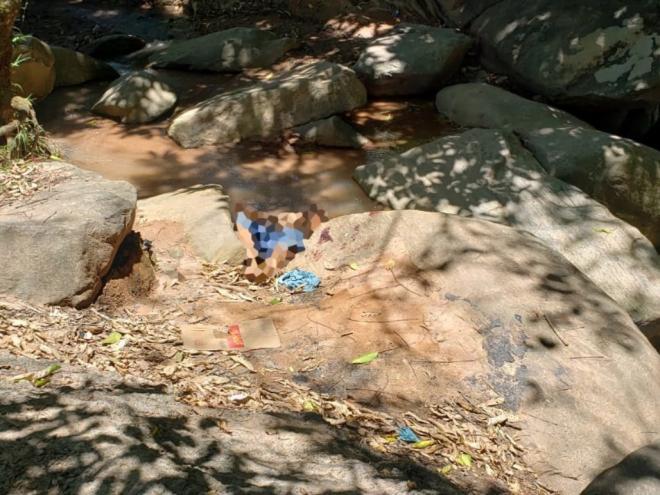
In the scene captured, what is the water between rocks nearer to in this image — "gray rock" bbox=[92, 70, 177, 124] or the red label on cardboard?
"gray rock" bbox=[92, 70, 177, 124]

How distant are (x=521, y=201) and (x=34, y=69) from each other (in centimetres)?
587

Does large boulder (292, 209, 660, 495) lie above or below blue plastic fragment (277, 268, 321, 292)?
above

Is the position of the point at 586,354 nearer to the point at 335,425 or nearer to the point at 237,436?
the point at 335,425

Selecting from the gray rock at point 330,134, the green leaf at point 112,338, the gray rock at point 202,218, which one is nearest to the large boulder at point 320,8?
the gray rock at point 330,134

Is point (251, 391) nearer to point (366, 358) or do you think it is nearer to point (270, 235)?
point (366, 358)

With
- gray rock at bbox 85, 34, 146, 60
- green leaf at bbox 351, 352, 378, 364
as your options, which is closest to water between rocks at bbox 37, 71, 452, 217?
gray rock at bbox 85, 34, 146, 60

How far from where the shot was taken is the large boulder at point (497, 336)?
13.8 ft

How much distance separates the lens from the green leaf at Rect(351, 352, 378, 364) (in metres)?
4.44

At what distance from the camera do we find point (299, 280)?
5.39 m

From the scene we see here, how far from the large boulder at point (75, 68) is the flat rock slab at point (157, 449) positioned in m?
7.06

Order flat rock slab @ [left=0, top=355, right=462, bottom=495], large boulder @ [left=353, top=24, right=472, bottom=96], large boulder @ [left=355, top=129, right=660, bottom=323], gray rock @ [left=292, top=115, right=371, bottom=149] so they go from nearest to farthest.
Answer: flat rock slab @ [left=0, top=355, right=462, bottom=495] < large boulder @ [left=355, top=129, right=660, bottom=323] < gray rock @ [left=292, top=115, right=371, bottom=149] < large boulder @ [left=353, top=24, right=472, bottom=96]

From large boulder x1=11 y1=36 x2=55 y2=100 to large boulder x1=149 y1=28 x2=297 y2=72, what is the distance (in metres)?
1.82

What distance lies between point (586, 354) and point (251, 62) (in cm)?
737

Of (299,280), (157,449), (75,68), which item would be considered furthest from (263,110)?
(157,449)
